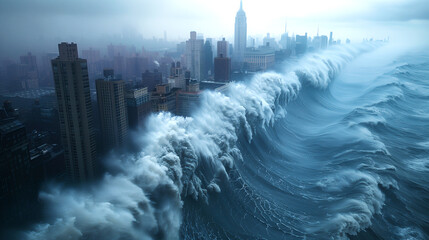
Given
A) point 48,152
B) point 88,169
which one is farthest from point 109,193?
point 48,152

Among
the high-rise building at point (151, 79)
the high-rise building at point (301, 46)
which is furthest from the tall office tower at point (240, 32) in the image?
the high-rise building at point (151, 79)

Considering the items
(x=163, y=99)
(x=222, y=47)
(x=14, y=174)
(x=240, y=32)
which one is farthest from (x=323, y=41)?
(x=14, y=174)

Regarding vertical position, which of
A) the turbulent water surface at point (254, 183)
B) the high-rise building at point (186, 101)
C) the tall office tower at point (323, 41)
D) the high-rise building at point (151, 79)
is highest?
the tall office tower at point (323, 41)

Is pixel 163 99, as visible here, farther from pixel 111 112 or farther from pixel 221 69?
pixel 221 69

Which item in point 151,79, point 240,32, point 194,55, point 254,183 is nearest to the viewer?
point 254,183

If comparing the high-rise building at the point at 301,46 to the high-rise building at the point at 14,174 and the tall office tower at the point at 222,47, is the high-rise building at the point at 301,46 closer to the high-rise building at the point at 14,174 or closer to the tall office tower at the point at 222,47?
the tall office tower at the point at 222,47

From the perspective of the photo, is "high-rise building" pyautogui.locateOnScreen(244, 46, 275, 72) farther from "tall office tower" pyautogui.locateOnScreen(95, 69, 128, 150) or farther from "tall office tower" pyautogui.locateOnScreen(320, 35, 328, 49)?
"tall office tower" pyautogui.locateOnScreen(320, 35, 328, 49)
